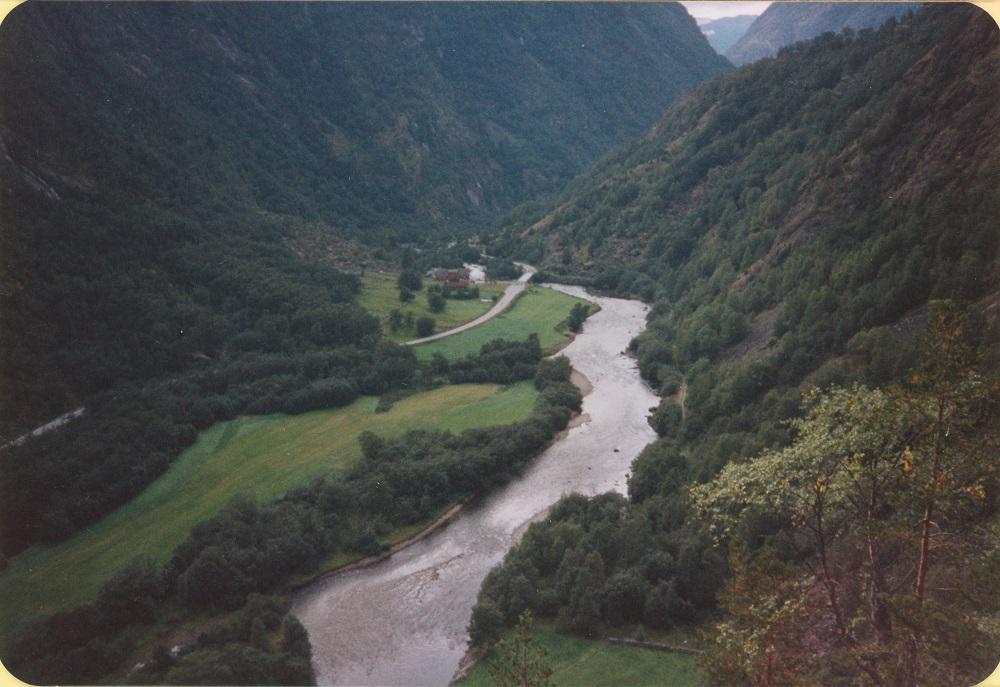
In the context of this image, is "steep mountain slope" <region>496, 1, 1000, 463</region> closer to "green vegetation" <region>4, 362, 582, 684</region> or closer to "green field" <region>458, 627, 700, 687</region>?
"green field" <region>458, 627, 700, 687</region>

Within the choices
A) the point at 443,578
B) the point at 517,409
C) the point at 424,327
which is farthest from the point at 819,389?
the point at 424,327

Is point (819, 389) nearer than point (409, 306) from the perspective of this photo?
Yes

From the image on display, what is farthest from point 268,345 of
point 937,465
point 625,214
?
point 625,214

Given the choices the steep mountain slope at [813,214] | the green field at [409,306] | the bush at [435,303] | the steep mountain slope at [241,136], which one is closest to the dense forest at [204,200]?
the steep mountain slope at [241,136]

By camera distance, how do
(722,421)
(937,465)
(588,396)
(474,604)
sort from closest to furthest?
(937,465)
(474,604)
(722,421)
(588,396)

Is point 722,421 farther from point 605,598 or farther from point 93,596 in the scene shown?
point 93,596

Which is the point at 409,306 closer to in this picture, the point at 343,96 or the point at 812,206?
the point at 812,206

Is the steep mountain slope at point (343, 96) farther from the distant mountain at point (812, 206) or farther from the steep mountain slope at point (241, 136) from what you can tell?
the distant mountain at point (812, 206)
